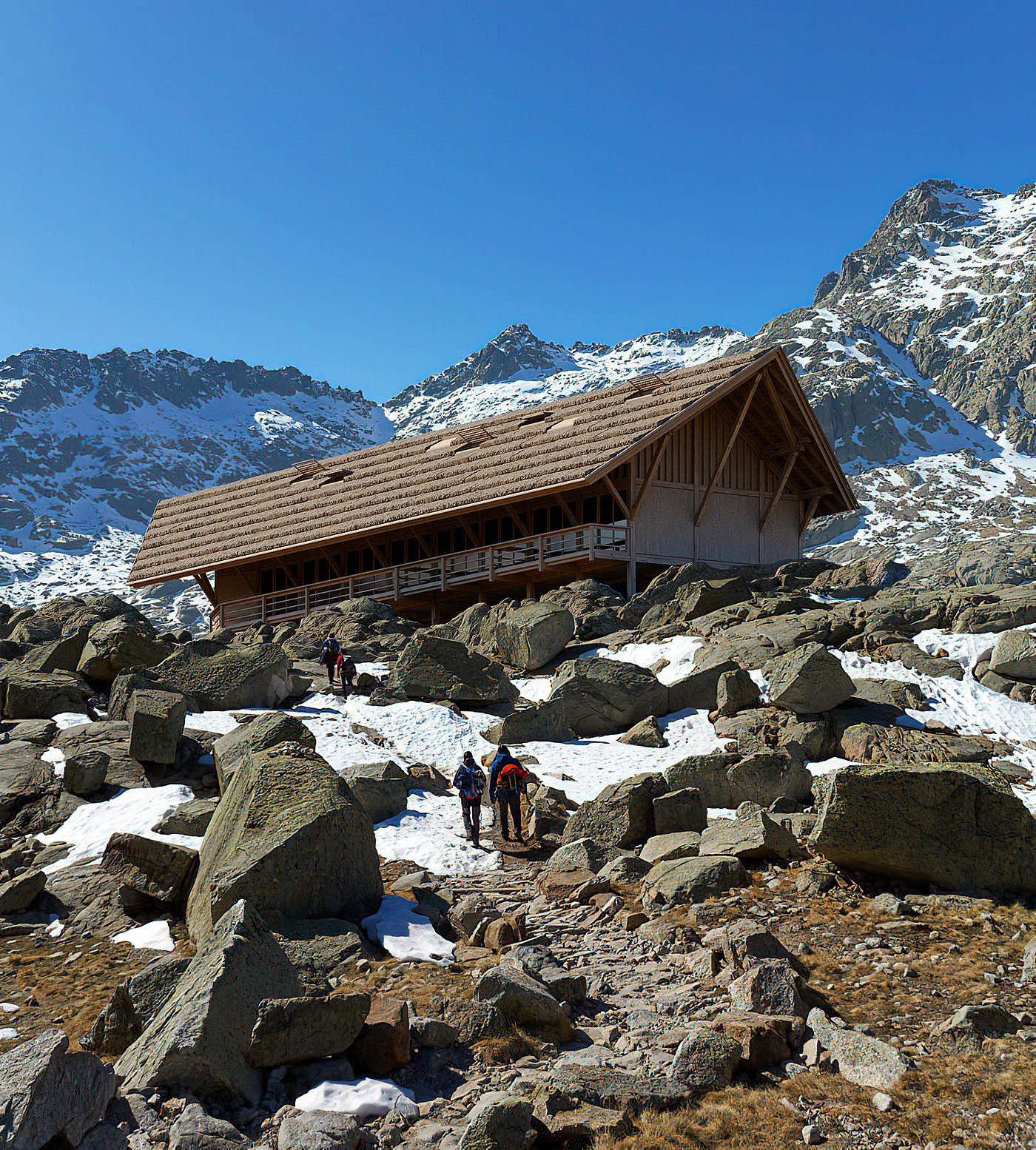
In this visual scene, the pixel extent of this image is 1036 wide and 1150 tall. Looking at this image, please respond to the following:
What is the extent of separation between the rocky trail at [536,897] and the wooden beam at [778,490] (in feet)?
43.3

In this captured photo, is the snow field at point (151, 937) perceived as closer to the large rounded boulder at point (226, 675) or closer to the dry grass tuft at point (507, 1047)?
the dry grass tuft at point (507, 1047)

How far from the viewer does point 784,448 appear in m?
35.6

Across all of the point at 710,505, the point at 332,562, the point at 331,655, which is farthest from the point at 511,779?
the point at 332,562

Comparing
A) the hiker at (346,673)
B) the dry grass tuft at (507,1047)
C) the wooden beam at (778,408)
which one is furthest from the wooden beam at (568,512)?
the dry grass tuft at (507,1047)

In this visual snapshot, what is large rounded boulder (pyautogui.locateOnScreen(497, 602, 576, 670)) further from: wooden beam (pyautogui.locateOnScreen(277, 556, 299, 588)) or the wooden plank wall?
wooden beam (pyautogui.locateOnScreen(277, 556, 299, 588))

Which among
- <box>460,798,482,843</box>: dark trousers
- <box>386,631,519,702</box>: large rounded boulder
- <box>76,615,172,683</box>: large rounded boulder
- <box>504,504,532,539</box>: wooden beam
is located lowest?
<box>460,798,482,843</box>: dark trousers

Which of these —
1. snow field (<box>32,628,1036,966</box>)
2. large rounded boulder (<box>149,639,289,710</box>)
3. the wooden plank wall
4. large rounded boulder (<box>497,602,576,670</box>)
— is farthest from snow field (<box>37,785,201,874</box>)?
the wooden plank wall

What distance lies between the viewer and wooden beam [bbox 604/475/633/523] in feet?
97.3

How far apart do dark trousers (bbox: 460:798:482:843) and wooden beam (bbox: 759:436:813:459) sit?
2481cm

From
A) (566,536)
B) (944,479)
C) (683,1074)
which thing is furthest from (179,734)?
(944,479)

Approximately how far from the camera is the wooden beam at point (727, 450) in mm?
32500

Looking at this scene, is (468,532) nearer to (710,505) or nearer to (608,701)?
(710,505)

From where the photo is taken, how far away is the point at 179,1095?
265 inches

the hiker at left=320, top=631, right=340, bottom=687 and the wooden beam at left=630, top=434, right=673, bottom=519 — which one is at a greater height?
the wooden beam at left=630, top=434, right=673, bottom=519
